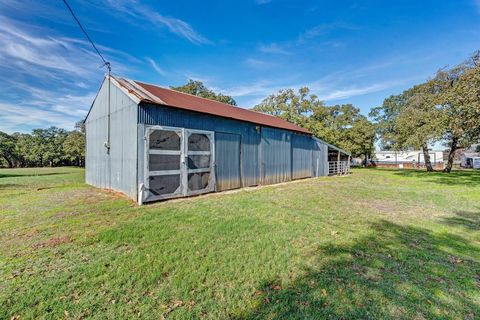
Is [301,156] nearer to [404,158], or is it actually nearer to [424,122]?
[424,122]

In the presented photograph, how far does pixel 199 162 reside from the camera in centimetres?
856

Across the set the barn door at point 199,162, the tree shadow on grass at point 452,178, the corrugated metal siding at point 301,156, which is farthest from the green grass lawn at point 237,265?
the tree shadow on grass at point 452,178

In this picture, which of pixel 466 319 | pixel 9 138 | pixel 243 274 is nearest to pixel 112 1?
pixel 243 274

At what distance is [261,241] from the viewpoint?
12.9 feet

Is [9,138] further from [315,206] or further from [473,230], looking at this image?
[473,230]

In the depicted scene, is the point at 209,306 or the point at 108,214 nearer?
the point at 209,306

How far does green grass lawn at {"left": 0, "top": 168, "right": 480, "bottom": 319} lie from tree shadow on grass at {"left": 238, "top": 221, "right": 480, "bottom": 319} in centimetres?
1

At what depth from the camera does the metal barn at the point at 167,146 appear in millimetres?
7203

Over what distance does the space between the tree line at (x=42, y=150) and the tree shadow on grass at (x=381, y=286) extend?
44.4 m

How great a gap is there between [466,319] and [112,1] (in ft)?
34.8

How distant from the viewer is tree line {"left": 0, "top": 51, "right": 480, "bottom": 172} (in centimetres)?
1248

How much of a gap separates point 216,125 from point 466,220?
28.6 ft

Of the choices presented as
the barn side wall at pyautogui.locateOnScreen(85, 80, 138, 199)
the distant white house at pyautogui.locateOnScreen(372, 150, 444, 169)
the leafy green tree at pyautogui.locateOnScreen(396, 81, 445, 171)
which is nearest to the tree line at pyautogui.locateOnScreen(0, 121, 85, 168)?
the barn side wall at pyautogui.locateOnScreen(85, 80, 138, 199)

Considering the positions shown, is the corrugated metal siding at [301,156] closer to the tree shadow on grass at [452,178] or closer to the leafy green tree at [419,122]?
the leafy green tree at [419,122]
